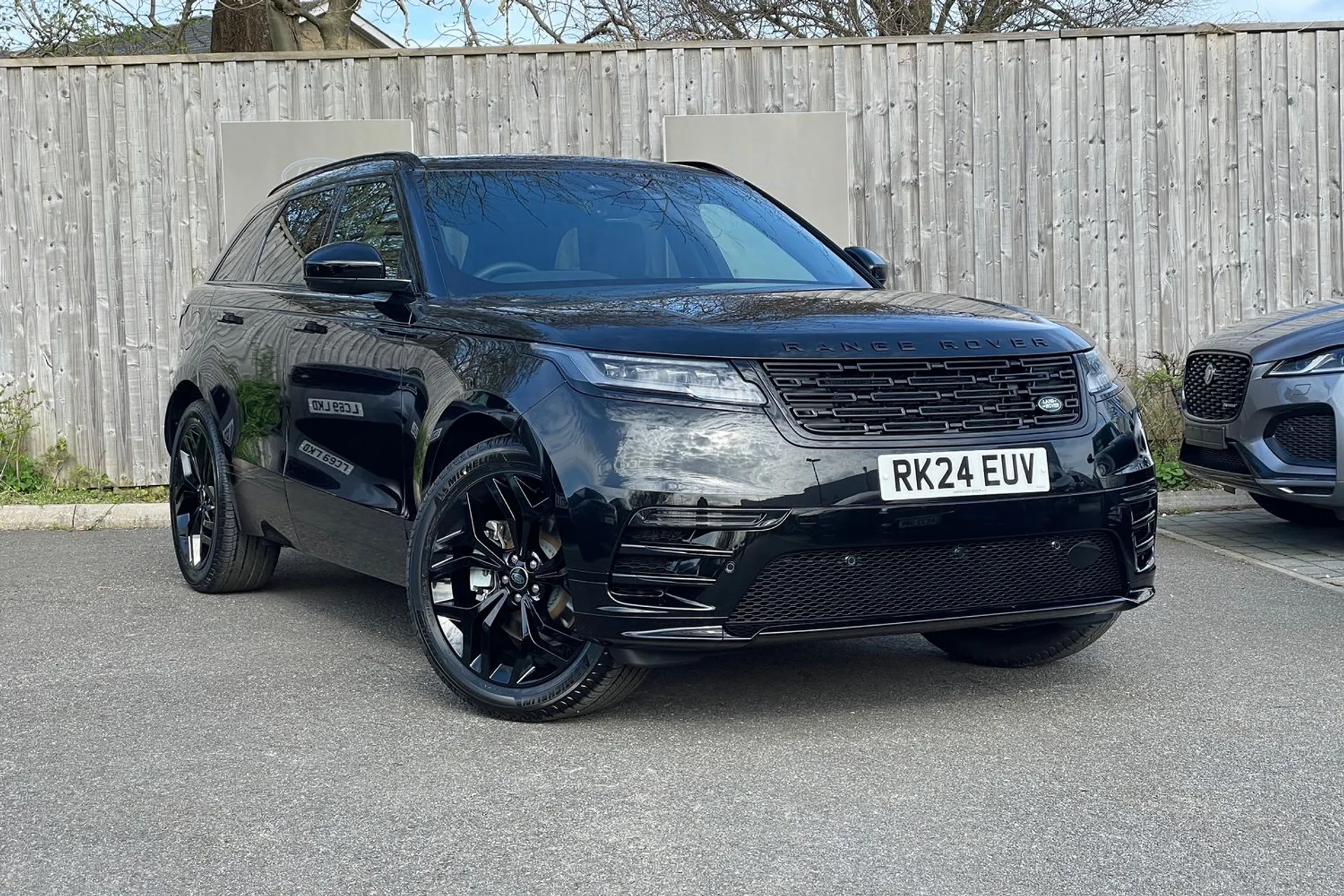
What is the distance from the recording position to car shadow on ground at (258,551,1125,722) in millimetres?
4559

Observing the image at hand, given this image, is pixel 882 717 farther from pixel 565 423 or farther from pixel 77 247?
pixel 77 247

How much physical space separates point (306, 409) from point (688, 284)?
1.44m

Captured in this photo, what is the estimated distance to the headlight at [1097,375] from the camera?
440 cm

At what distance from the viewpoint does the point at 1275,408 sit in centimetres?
Answer: 728

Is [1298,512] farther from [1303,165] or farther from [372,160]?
[372,160]

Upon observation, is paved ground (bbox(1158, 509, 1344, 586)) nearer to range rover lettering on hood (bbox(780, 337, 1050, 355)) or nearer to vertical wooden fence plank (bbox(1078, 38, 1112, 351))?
vertical wooden fence plank (bbox(1078, 38, 1112, 351))

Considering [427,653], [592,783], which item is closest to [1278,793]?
[592,783]

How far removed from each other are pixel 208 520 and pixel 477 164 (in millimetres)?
2026

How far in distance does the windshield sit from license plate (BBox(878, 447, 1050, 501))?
1192mm

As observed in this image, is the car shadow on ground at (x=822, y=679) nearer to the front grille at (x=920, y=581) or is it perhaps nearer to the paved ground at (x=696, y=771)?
the paved ground at (x=696, y=771)

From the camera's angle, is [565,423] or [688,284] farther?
[688,284]

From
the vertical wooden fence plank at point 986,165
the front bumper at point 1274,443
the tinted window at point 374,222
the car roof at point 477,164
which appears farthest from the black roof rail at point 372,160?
the vertical wooden fence plank at point 986,165

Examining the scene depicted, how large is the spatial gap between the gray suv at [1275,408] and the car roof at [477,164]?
2918mm

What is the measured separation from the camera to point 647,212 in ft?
18.1
